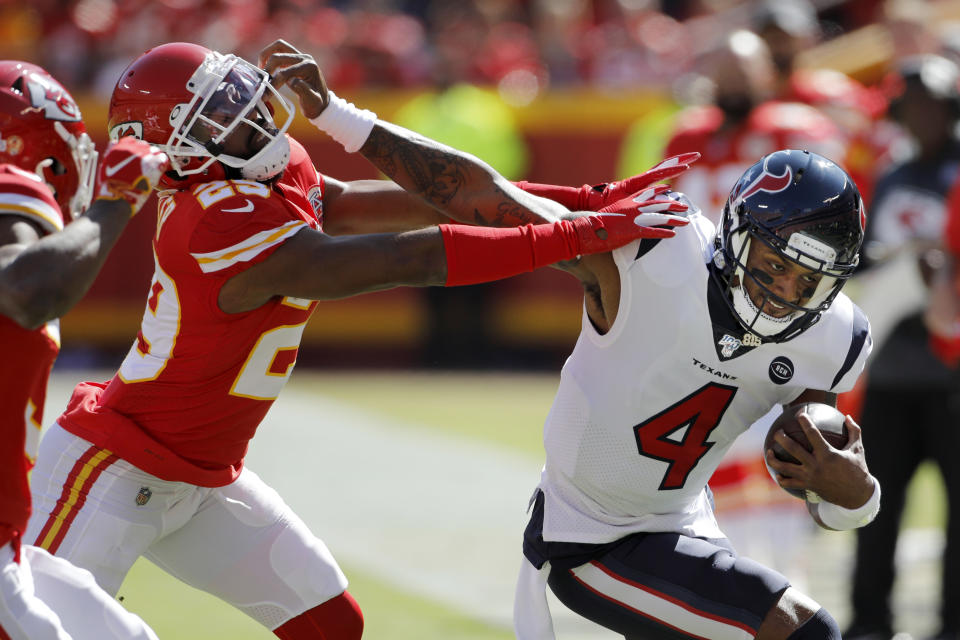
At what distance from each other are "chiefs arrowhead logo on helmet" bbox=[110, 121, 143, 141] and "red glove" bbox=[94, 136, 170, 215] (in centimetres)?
56

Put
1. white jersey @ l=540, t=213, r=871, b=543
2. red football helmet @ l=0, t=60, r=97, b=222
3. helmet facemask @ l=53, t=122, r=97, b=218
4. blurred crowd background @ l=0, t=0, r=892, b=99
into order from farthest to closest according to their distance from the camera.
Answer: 1. blurred crowd background @ l=0, t=0, r=892, b=99
2. white jersey @ l=540, t=213, r=871, b=543
3. helmet facemask @ l=53, t=122, r=97, b=218
4. red football helmet @ l=0, t=60, r=97, b=222

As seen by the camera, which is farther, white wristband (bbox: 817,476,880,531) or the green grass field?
the green grass field

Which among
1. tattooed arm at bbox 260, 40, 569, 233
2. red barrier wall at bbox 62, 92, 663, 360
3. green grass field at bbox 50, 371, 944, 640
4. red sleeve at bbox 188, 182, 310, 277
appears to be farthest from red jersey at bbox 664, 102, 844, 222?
red barrier wall at bbox 62, 92, 663, 360

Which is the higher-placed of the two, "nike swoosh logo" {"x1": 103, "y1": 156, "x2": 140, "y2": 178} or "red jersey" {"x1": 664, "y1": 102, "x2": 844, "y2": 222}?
"nike swoosh logo" {"x1": 103, "y1": 156, "x2": 140, "y2": 178}

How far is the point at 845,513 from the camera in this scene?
11.5 feet

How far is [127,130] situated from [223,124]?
28 centimetres

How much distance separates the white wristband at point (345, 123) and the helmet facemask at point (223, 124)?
164mm

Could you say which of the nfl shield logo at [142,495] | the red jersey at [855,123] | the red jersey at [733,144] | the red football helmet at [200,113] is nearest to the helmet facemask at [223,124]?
the red football helmet at [200,113]

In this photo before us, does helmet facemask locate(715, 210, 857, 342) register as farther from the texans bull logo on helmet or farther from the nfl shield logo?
the nfl shield logo

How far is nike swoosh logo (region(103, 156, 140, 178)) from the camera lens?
10.1ft

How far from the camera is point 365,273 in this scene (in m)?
3.39

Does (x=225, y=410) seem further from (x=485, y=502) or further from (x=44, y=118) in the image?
(x=485, y=502)

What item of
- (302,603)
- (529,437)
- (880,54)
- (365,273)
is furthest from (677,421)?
(880,54)

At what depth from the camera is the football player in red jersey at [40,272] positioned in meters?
2.89
